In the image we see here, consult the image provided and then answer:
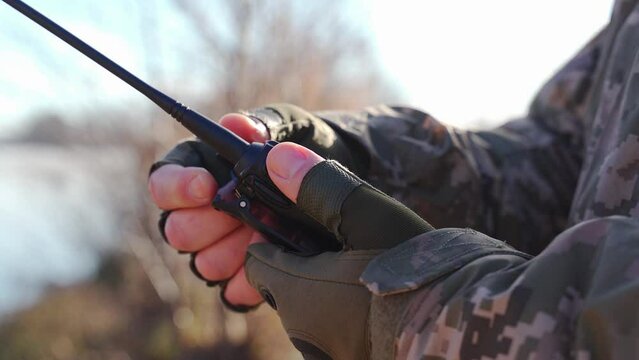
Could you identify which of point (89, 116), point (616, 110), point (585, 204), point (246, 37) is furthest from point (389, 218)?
point (246, 37)

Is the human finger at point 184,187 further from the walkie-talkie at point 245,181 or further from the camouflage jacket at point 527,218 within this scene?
the camouflage jacket at point 527,218

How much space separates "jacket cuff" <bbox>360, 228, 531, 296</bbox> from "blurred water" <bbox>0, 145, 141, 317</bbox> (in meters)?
5.35

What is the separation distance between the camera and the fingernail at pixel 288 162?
1.18m

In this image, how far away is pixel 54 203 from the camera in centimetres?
629

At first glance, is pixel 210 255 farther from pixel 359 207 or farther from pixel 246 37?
pixel 246 37

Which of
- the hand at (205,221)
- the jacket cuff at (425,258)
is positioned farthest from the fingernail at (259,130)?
the jacket cuff at (425,258)

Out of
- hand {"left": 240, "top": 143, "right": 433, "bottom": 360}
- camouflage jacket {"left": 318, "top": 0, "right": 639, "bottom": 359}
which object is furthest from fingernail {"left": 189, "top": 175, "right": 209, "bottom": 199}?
camouflage jacket {"left": 318, "top": 0, "right": 639, "bottom": 359}

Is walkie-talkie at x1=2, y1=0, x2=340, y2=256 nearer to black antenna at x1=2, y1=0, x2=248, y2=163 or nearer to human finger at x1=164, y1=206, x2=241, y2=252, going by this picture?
black antenna at x1=2, y1=0, x2=248, y2=163

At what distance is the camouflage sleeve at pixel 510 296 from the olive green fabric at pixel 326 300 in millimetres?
41

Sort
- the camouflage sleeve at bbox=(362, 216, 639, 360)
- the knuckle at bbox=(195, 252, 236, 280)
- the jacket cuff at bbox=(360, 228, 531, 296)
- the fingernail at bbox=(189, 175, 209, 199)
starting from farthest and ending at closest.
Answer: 1. the knuckle at bbox=(195, 252, 236, 280)
2. the fingernail at bbox=(189, 175, 209, 199)
3. the jacket cuff at bbox=(360, 228, 531, 296)
4. the camouflage sleeve at bbox=(362, 216, 639, 360)

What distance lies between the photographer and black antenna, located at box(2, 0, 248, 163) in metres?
1.33

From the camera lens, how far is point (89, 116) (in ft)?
19.0

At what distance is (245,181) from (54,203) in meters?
5.43

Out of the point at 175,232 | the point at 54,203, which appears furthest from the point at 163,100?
the point at 54,203
